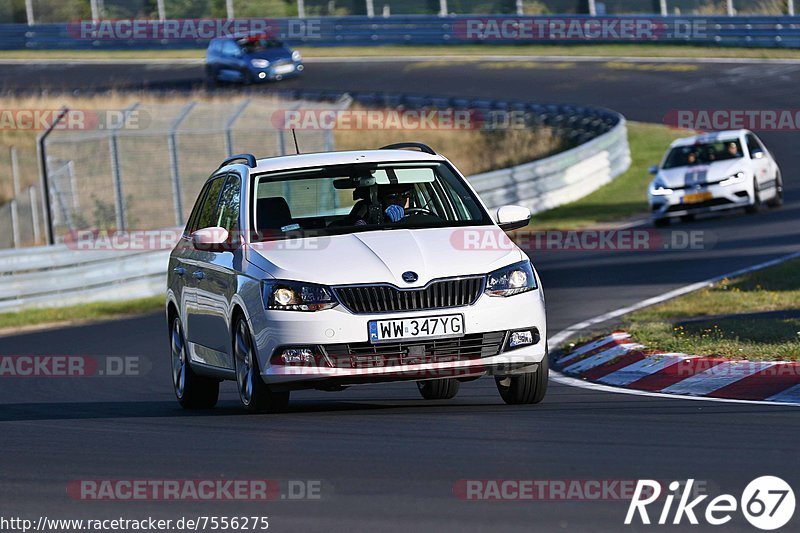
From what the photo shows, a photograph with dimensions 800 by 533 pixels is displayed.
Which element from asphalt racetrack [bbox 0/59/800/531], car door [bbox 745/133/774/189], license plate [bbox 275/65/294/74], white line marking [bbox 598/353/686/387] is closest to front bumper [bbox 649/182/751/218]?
car door [bbox 745/133/774/189]

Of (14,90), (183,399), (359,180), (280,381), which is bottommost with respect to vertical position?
(14,90)

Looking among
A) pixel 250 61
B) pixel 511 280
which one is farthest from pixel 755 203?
pixel 250 61

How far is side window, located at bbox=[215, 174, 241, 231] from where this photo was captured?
1017 centimetres

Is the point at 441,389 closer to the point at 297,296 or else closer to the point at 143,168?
the point at 297,296

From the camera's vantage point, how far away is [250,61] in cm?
4825

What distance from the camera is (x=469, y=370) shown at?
9031 millimetres

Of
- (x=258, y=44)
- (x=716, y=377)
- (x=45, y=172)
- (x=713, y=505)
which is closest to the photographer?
(x=713, y=505)

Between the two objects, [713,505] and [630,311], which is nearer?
[713,505]

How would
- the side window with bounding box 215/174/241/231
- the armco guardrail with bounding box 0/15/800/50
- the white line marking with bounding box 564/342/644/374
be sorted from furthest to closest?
1. the armco guardrail with bounding box 0/15/800/50
2. the white line marking with bounding box 564/342/644/374
3. the side window with bounding box 215/174/241/231

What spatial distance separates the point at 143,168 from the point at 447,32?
23997mm

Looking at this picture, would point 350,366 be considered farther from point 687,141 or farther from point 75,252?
point 687,141

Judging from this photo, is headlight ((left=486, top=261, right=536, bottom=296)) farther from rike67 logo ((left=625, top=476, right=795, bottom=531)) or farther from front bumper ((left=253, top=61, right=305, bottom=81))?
front bumper ((left=253, top=61, right=305, bottom=81))

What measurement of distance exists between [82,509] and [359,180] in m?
4.02

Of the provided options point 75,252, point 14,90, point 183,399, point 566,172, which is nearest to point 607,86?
point 566,172
